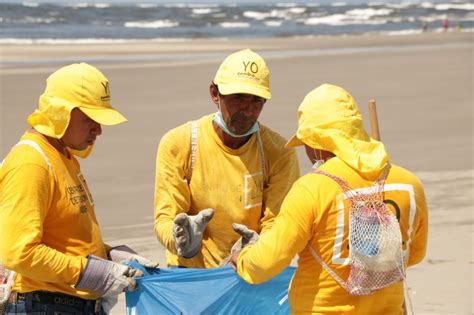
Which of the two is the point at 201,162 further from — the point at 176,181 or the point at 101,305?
the point at 101,305

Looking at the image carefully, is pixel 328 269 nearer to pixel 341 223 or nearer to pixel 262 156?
pixel 341 223

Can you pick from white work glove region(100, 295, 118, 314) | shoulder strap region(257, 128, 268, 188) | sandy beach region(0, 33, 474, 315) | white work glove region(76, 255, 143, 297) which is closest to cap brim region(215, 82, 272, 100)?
shoulder strap region(257, 128, 268, 188)

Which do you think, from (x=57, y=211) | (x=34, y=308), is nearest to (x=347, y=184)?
(x=57, y=211)

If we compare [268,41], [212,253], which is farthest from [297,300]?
[268,41]

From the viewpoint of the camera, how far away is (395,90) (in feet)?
65.2

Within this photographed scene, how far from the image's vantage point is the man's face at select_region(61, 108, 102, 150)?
172 inches

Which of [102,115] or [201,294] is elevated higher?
[102,115]

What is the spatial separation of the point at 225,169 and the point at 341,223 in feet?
3.62

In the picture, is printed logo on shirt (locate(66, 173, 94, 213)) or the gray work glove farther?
the gray work glove

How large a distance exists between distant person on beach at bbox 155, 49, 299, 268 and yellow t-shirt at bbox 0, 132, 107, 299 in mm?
578

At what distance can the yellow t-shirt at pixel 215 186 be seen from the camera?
4.98 m

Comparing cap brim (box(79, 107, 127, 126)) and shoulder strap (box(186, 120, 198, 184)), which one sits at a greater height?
cap brim (box(79, 107, 127, 126))

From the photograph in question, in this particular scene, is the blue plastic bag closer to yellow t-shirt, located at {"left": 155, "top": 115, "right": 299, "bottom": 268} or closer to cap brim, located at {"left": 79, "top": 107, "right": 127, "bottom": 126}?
yellow t-shirt, located at {"left": 155, "top": 115, "right": 299, "bottom": 268}

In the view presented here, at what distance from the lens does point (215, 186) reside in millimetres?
5023
